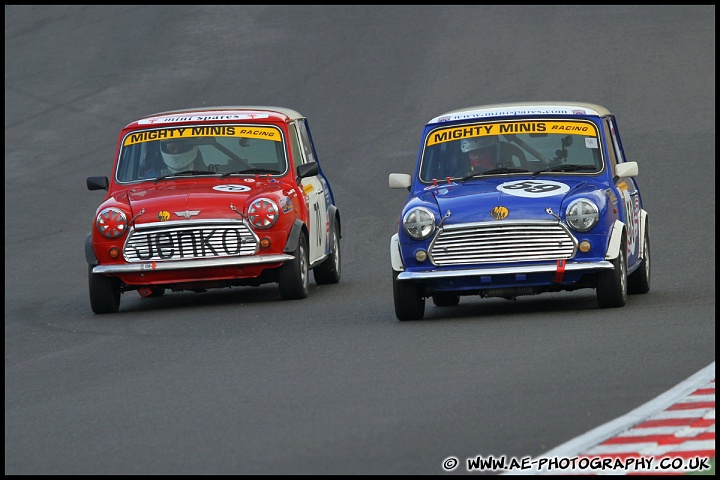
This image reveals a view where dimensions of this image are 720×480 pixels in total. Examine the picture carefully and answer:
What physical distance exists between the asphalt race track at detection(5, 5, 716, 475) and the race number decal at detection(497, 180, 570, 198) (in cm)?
93

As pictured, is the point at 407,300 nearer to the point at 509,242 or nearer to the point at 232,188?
the point at 509,242

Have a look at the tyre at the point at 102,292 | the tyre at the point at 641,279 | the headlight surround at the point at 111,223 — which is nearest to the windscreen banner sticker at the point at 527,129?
the tyre at the point at 641,279

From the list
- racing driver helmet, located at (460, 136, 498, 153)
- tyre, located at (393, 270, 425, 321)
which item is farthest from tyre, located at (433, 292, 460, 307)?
racing driver helmet, located at (460, 136, 498, 153)

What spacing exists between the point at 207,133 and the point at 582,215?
4.68m

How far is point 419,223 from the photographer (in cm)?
1194

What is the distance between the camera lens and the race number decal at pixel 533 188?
11992mm

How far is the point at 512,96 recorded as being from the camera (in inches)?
1029

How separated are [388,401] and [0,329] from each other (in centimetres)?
612

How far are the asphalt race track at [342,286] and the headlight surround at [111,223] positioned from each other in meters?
0.76

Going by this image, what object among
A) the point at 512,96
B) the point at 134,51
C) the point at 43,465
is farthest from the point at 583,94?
the point at 43,465

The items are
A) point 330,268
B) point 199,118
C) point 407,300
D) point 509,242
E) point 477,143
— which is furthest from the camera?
point 330,268

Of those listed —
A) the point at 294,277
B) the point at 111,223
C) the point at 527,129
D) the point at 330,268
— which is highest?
the point at 527,129

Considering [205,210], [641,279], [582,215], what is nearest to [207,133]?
[205,210]

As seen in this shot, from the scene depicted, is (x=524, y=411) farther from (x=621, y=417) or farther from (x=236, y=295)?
(x=236, y=295)
